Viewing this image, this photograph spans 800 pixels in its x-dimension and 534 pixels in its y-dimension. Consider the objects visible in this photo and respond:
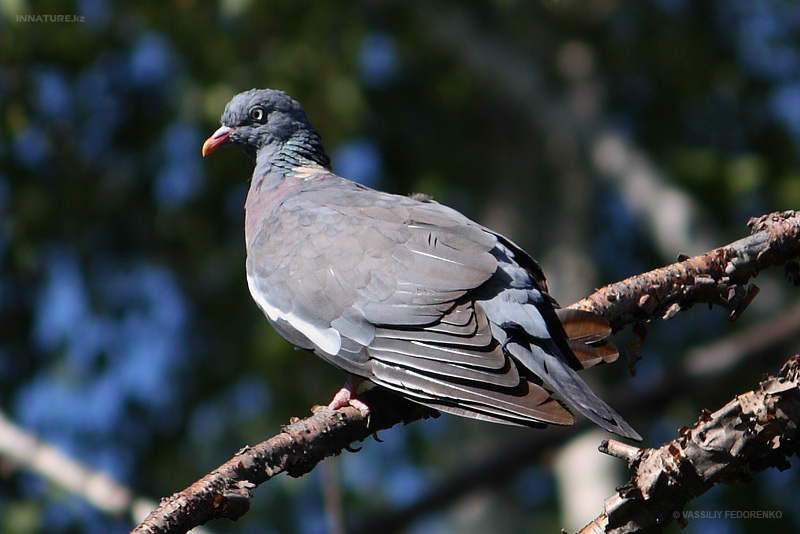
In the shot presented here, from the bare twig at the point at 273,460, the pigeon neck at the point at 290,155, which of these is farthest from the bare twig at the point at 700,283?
the pigeon neck at the point at 290,155

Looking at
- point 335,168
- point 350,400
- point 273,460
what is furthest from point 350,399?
point 335,168

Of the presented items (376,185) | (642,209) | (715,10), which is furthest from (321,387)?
(715,10)

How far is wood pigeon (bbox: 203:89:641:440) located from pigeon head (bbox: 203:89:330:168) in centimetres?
24

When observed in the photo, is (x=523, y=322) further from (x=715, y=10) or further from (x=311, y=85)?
(x=715, y=10)

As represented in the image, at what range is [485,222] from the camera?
8602 millimetres

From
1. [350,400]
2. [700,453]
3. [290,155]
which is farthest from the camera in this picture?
[290,155]

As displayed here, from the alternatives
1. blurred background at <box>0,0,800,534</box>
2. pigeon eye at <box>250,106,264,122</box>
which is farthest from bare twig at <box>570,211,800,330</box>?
blurred background at <box>0,0,800,534</box>

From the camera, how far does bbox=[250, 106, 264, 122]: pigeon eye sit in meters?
4.04

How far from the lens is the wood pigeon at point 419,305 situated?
2531 millimetres

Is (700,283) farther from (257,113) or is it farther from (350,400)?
(257,113)

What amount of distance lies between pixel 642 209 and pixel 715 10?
→ 240 centimetres

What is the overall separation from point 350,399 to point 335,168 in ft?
14.4

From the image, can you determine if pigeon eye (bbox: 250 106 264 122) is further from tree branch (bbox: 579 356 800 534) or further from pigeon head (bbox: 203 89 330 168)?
tree branch (bbox: 579 356 800 534)

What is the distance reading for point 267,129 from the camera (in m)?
4.03
